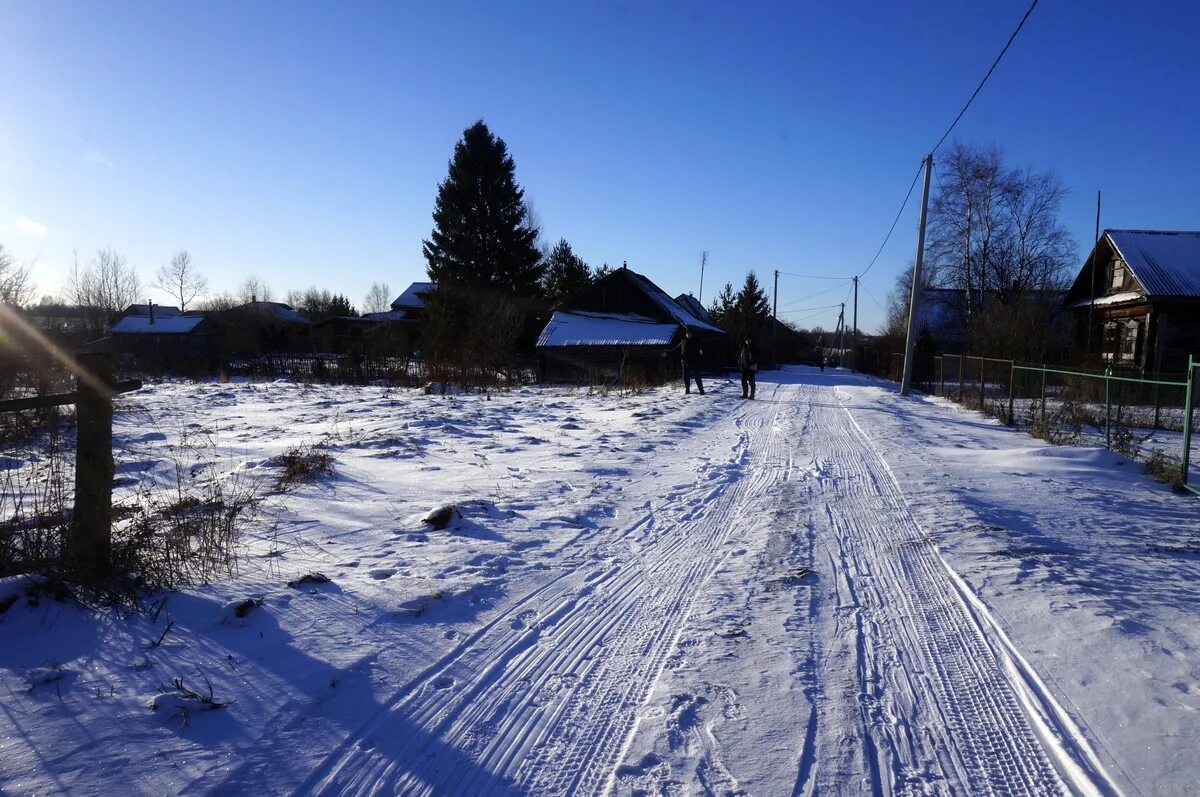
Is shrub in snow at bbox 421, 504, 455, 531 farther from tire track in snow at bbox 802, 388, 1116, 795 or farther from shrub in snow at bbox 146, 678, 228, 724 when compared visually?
tire track in snow at bbox 802, 388, 1116, 795

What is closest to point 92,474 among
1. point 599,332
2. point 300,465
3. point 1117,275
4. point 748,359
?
point 300,465

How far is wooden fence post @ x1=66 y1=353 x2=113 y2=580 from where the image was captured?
4.11 meters

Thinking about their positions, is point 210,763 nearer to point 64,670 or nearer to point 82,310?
point 64,670

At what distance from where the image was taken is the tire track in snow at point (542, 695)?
2.80m


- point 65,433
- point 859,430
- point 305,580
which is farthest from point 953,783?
point 65,433

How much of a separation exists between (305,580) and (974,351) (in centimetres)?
3399

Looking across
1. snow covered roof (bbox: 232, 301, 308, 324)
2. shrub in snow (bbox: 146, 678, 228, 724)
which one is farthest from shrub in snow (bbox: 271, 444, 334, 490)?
snow covered roof (bbox: 232, 301, 308, 324)

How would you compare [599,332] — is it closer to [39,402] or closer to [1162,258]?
[1162,258]

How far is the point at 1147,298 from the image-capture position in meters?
28.5

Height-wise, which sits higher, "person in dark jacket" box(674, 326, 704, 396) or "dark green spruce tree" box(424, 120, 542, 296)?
"dark green spruce tree" box(424, 120, 542, 296)

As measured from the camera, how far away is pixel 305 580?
15.4ft

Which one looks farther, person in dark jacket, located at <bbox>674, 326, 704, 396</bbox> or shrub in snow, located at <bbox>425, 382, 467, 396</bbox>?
shrub in snow, located at <bbox>425, 382, 467, 396</bbox>

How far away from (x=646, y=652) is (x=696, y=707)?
0.62 meters

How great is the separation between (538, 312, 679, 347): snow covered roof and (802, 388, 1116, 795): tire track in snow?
83.5 feet
